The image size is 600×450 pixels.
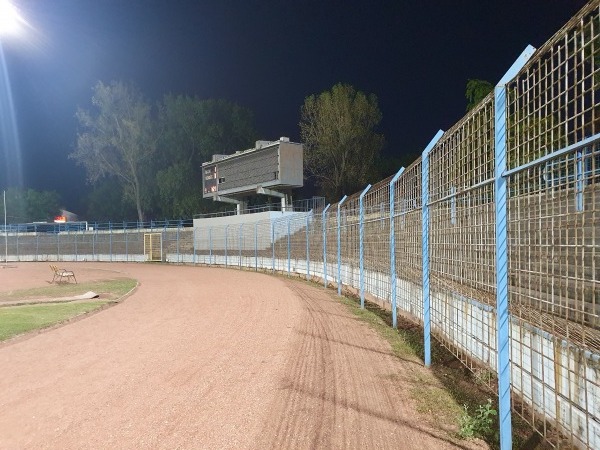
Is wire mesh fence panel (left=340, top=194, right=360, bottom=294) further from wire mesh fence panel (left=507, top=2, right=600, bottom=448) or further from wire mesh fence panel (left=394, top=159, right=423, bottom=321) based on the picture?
wire mesh fence panel (left=507, top=2, right=600, bottom=448)

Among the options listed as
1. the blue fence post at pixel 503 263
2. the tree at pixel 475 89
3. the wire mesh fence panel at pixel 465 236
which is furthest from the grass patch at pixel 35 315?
the tree at pixel 475 89

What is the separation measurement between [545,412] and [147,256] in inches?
1566

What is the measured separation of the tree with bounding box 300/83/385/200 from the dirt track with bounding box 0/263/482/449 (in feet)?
113

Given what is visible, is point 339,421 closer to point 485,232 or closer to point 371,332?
point 485,232

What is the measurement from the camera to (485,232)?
3.96m

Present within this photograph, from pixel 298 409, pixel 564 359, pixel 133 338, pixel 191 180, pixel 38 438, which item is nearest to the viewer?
pixel 564 359

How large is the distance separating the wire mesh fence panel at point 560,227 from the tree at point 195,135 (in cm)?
5285

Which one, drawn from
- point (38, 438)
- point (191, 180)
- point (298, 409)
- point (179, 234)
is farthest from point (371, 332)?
point (191, 180)

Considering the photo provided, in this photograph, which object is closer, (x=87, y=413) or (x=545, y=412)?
(x=545, y=412)

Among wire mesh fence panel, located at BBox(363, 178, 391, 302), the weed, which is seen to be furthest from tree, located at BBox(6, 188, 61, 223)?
the weed

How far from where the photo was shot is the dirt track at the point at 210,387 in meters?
3.72

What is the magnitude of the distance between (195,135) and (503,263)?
56494 millimetres

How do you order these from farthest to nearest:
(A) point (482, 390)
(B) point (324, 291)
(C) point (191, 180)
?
(C) point (191, 180)
(B) point (324, 291)
(A) point (482, 390)

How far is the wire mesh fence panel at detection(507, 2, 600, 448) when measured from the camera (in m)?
2.36
